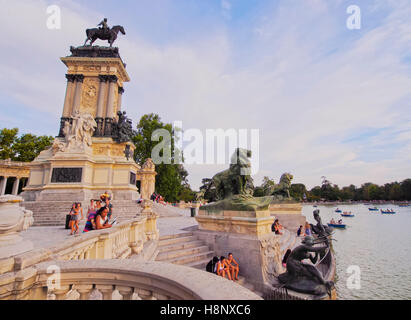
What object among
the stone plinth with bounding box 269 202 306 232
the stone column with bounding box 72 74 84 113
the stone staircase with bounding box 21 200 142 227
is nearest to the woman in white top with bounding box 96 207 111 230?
the stone staircase with bounding box 21 200 142 227

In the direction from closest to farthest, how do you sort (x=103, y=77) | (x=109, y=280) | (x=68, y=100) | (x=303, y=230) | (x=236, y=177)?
(x=109, y=280) → (x=236, y=177) → (x=303, y=230) → (x=68, y=100) → (x=103, y=77)

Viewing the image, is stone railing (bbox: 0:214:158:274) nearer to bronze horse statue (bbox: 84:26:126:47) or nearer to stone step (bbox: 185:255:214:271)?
stone step (bbox: 185:255:214:271)

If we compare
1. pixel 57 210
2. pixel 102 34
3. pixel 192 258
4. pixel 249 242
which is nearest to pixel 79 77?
pixel 102 34

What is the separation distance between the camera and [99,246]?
4066mm

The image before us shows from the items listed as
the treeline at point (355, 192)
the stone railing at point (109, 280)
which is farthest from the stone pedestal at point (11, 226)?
the treeline at point (355, 192)

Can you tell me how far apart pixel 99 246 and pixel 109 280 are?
2.33m

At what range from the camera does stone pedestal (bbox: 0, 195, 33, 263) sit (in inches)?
85.4

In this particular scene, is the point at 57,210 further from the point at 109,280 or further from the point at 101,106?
the point at 109,280

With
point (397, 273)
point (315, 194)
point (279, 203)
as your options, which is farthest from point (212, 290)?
point (315, 194)

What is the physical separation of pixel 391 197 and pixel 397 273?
328 feet

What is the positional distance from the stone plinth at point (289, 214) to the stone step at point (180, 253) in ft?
29.3

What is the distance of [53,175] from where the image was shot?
14984 millimetres

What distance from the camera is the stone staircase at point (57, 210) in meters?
10.5
